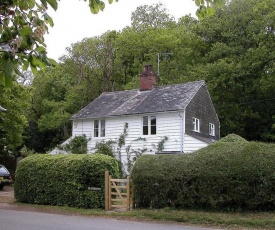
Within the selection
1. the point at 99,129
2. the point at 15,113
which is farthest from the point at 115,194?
the point at 15,113

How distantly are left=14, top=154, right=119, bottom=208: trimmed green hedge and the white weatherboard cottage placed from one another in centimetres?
836

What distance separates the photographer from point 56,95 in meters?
42.5

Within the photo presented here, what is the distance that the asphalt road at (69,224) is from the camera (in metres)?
12.5

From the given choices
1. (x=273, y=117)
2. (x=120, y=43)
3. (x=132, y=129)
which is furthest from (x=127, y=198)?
(x=120, y=43)

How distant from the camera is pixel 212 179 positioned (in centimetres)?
1540

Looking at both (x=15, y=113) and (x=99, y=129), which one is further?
(x=99, y=129)

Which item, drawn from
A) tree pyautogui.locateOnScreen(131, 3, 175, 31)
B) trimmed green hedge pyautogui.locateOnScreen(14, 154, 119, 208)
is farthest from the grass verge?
tree pyautogui.locateOnScreen(131, 3, 175, 31)

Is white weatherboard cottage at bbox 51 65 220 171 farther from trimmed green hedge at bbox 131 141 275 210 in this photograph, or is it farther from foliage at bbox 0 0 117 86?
foliage at bbox 0 0 117 86

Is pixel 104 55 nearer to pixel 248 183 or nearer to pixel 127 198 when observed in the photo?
pixel 127 198

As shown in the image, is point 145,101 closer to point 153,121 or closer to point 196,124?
point 153,121

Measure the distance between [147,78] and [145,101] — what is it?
279 centimetres

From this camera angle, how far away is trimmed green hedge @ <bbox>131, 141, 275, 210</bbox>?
48.8 feet

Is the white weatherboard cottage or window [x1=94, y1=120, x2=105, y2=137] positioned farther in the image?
window [x1=94, y1=120, x2=105, y2=137]

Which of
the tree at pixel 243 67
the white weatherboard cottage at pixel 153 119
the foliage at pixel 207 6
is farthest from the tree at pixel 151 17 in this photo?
the foliage at pixel 207 6
